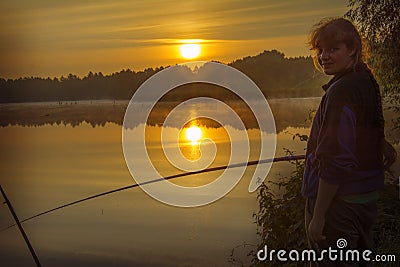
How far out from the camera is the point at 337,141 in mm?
1822

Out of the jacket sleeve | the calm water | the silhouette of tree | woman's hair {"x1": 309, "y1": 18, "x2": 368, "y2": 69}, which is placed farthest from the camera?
the calm water

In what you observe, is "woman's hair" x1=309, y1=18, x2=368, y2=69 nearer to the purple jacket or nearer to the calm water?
the purple jacket

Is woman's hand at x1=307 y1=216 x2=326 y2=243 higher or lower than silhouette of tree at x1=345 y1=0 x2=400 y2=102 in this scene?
lower

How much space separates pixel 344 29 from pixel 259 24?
7627 millimetres

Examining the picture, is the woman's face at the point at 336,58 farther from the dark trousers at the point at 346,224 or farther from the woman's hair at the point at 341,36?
the dark trousers at the point at 346,224

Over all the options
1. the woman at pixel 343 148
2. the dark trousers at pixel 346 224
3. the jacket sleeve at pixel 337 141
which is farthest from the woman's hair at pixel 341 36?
the dark trousers at pixel 346 224

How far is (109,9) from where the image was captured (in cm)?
1123

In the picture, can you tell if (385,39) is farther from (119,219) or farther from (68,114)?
(68,114)

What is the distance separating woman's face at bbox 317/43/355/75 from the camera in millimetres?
1903

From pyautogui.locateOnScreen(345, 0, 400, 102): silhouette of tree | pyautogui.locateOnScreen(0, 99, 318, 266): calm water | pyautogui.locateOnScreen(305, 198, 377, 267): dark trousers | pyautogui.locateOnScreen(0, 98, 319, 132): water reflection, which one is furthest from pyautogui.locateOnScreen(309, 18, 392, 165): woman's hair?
pyautogui.locateOnScreen(0, 98, 319, 132): water reflection

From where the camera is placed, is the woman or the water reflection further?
the water reflection

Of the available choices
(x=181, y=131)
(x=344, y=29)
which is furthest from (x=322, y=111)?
(x=181, y=131)

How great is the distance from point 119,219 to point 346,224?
9.34 m

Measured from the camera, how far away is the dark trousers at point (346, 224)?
190cm
